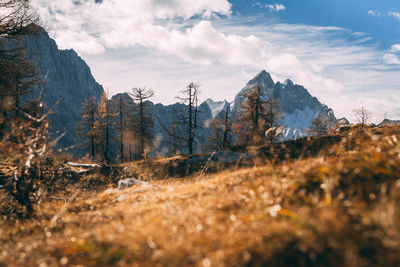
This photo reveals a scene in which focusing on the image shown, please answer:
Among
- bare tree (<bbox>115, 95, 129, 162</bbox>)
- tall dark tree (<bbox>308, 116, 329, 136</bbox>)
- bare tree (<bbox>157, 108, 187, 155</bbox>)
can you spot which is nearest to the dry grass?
bare tree (<bbox>157, 108, 187, 155</bbox>)

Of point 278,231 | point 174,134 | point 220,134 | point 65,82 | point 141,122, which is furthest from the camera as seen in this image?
point 65,82

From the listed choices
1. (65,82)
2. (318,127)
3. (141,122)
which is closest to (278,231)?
(141,122)

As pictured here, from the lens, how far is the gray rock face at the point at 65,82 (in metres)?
115

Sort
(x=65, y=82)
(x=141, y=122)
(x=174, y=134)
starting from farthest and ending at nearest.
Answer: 1. (x=65, y=82)
2. (x=174, y=134)
3. (x=141, y=122)

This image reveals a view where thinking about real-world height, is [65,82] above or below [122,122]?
above

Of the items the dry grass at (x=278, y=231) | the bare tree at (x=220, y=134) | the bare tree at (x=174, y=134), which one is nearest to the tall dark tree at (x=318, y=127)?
the bare tree at (x=220, y=134)

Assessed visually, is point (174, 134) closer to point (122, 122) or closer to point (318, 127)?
point (122, 122)

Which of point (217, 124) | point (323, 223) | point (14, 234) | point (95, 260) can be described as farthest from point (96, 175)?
point (217, 124)

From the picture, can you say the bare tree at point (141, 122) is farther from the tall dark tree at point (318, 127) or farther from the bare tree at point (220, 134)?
the tall dark tree at point (318, 127)

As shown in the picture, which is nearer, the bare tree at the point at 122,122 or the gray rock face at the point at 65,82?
the bare tree at the point at 122,122

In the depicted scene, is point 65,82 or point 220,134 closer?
point 220,134

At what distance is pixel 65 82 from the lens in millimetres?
129875

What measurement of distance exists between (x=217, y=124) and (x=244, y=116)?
913 centimetres

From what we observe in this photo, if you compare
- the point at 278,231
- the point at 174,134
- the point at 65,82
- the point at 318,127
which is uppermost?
the point at 65,82
